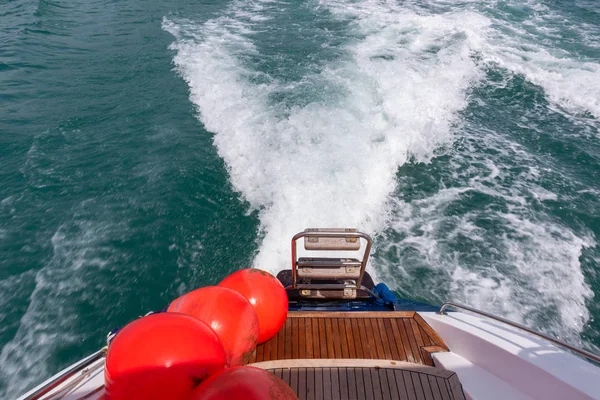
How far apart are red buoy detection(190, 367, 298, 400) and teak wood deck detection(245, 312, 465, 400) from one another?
127cm

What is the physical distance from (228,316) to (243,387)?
1086 mm

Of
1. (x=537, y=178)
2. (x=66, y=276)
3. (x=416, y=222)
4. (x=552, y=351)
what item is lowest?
(x=66, y=276)

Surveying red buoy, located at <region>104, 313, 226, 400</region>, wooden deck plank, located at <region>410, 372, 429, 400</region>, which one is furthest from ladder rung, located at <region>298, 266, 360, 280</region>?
red buoy, located at <region>104, 313, 226, 400</region>

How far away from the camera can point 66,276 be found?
18.9ft

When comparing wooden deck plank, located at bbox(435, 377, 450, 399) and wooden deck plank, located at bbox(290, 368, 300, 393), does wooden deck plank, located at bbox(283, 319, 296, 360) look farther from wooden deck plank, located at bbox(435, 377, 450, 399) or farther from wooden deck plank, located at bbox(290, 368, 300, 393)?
wooden deck plank, located at bbox(435, 377, 450, 399)

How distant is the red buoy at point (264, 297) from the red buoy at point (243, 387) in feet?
4.86

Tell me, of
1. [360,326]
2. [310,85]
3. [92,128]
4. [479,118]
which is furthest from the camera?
[310,85]

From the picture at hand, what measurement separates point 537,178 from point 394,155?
3.28 m

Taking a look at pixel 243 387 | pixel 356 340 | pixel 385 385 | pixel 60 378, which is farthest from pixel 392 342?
pixel 60 378

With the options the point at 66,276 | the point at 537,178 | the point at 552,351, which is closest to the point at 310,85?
the point at 537,178

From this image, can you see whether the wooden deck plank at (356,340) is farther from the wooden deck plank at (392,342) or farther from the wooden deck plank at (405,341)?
the wooden deck plank at (405,341)

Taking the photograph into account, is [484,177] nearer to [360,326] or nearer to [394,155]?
[394,155]

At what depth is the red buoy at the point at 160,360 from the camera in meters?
1.96

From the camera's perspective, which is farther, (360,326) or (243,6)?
(243,6)
